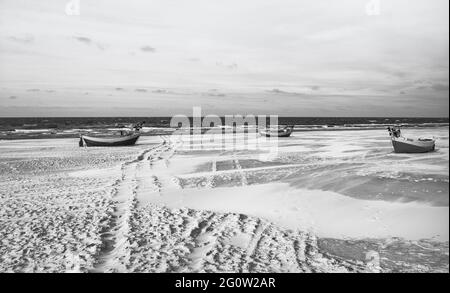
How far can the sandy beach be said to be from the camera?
603 centimetres

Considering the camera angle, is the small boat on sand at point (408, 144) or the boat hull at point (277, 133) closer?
the small boat on sand at point (408, 144)

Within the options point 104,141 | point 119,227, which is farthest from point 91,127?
point 119,227

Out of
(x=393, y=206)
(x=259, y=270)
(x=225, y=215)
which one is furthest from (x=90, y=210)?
(x=393, y=206)

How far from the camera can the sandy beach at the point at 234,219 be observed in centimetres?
603

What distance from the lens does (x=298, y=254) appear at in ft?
21.1

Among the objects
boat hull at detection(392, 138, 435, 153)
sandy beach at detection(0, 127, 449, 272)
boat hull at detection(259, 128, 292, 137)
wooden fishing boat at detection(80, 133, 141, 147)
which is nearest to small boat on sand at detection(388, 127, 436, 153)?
boat hull at detection(392, 138, 435, 153)

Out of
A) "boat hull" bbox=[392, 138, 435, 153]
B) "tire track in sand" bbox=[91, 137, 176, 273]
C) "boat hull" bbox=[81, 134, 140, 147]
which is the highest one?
"boat hull" bbox=[392, 138, 435, 153]

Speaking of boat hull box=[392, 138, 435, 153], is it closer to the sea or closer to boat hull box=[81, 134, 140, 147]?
the sea

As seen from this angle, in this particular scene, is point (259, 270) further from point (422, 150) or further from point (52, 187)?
point (422, 150)

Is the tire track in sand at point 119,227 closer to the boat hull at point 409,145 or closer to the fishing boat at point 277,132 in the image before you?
the boat hull at point 409,145

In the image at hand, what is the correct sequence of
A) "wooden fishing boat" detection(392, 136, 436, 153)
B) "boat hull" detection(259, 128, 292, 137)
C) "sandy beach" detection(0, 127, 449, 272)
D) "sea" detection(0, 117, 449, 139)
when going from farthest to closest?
"sea" detection(0, 117, 449, 139)
"boat hull" detection(259, 128, 292, 137)
"wooden fishing boat" detection(392, 136, 436, 153)
"sandy beach" detection(0, 127, 449, 272)

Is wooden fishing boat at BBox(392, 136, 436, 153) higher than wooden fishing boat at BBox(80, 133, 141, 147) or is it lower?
higher

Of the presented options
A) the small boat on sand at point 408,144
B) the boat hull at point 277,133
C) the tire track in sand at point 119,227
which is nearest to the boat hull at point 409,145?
the small boat on sand at point 408,144
